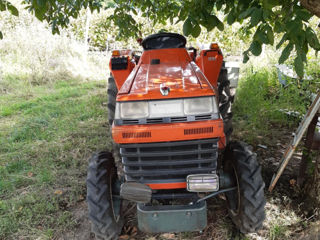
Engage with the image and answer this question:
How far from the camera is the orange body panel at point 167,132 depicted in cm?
200

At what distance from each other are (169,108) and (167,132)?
0.18m

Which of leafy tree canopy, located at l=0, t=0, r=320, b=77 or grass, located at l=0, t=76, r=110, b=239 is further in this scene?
grass, located at l=0, t=76, r=110, b=239

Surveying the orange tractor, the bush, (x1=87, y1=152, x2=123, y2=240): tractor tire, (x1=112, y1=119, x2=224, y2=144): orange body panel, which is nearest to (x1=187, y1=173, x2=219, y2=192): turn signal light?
the orange tractor

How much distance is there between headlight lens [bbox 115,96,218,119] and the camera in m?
2.04

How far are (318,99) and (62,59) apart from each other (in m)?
7.69

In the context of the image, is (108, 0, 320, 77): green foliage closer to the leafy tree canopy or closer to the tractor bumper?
the leafy tree canopy

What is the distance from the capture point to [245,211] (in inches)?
89.4

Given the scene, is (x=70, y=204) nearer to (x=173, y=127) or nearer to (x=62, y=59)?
(x=173, y=127)

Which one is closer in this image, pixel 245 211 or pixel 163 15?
pixel 245 211

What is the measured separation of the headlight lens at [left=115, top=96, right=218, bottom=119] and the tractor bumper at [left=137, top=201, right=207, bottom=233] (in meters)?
0.74

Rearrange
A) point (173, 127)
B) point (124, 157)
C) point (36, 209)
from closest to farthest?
point (173, 127)
point (124, 157)
point (36, 209)

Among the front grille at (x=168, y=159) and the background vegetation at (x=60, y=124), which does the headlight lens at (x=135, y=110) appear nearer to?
the front grille at (x=168, y=159)

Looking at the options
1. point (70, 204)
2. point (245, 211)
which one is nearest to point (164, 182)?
point (245, 211)

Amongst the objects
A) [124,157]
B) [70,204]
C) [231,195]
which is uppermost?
[124,157]
